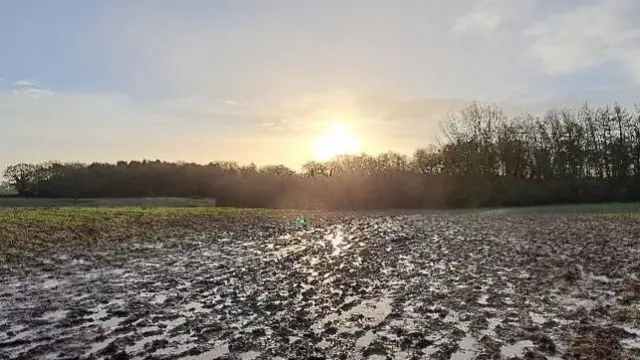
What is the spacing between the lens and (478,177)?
6178 centimetres

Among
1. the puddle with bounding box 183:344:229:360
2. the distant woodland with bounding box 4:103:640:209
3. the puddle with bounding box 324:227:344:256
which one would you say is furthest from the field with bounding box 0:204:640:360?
the distant woodland with bounding box 4:103:640:209

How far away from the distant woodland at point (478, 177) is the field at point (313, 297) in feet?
118

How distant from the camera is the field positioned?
8281mm

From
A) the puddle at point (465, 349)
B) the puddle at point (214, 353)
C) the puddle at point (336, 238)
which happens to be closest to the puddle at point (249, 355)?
the puddle at point (214, 353)

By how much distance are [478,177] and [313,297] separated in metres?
52.5

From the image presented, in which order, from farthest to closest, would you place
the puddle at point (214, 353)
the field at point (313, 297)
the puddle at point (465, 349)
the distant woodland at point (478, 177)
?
the distant woodland at point (478, 177)
the field at point (313, 297)
the puddle at point (214, 353)
the puddle at point (465, 349)

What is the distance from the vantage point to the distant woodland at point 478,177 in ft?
201

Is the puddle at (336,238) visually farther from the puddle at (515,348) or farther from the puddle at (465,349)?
the puddle at (515,348)

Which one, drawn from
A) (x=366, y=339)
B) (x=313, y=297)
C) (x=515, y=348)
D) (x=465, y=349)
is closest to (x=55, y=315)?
(x=313, y=297)

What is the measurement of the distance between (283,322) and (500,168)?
5758 centimetres

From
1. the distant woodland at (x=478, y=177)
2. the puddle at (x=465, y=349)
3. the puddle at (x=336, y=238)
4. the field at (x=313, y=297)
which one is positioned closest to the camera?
the puddle at (x=465, y=349)

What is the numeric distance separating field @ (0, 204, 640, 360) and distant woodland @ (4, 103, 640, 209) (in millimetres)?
35861

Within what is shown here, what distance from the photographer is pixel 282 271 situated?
53.5 ft

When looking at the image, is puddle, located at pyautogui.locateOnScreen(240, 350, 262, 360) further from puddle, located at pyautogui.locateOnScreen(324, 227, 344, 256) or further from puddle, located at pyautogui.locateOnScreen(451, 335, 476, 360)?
puddle, located at pyautogui.locateOnScreen(324, 227, 344, 256)
